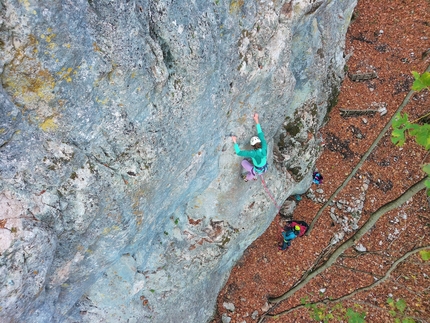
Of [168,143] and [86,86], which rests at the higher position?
[86,86]

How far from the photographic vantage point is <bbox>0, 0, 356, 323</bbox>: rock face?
3.56m

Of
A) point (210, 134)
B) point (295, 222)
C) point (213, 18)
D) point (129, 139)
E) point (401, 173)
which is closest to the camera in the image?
point (129, 139)

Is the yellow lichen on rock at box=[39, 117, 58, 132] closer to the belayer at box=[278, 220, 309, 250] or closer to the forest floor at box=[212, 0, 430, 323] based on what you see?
the belayer at box=[278, 220, 309, 250]

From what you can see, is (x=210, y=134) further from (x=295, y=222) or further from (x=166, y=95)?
(x=295, y=222)

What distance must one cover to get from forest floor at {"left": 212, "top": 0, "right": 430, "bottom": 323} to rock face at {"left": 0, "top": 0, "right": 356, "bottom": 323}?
262 cm

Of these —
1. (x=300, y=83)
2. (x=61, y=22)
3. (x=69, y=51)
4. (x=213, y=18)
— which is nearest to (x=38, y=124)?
(x=69, y=51)

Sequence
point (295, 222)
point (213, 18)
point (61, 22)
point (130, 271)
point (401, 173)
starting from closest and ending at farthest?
1. point (61, 22)
2. point (213, 18)
3. point (130, 271)
4. point (295, 222)
5. point (401, 173)

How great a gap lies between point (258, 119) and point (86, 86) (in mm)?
4159

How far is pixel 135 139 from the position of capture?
4.52 metres

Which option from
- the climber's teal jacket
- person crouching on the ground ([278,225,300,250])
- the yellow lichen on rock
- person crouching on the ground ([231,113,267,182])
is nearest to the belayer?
person crouching on the ground ([278,225,300,250])

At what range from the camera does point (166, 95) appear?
4656 mm

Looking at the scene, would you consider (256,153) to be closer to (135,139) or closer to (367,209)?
(135,139)

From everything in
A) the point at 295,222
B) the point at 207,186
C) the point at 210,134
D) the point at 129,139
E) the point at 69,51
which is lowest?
the point at 295,222

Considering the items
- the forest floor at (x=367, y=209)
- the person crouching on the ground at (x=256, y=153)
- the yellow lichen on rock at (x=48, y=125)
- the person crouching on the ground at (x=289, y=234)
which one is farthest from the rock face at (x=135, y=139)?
the forest floor at (x=367, y=209)
